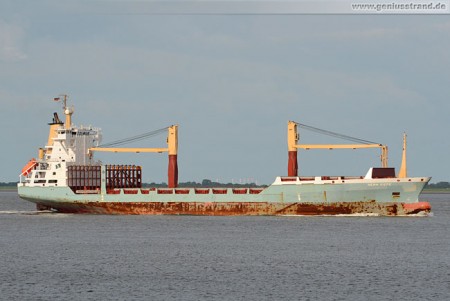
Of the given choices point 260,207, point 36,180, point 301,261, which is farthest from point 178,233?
point 36,180

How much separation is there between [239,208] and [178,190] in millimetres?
6569

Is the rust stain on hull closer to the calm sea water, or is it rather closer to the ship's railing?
the ship's railing

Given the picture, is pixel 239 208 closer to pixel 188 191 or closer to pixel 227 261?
pixel 188 191

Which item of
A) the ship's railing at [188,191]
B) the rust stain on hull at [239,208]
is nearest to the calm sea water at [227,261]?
the rust stain on hull at [239,208]

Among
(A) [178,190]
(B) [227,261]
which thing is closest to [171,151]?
(A) [178,190]

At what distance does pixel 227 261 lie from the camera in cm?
4388

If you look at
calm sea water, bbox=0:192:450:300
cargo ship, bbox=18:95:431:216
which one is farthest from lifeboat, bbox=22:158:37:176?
calm sea water, bbox=0:192:450:300

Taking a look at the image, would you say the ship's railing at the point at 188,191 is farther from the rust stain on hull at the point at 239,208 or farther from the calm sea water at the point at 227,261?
the calm sea water at the point at 227,261

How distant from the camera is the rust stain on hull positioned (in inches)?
2672

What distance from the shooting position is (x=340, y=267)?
136 ft

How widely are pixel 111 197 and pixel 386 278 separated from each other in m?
41.5

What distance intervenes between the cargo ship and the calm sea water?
2205mm

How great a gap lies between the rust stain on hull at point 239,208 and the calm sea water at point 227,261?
1.43 meters

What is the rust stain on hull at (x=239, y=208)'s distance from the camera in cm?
6788
